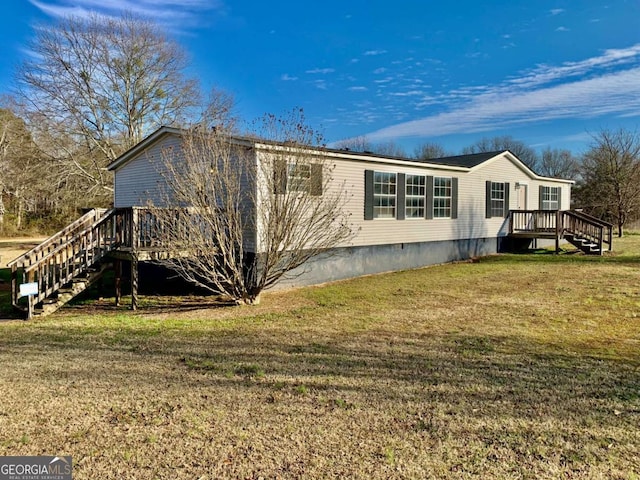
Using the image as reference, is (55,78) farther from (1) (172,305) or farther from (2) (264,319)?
(2) (264,319)

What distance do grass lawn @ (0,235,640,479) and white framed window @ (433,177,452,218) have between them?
6708 mm

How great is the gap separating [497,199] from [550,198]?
4.71 m

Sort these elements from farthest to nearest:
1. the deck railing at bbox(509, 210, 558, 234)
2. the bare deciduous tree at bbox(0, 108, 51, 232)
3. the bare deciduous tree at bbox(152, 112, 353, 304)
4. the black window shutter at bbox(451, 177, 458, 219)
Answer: the bare deciduous tree at bbox(0, 108, 51, 232) < the deck railing at bbox(509, 210, 558, 234) < the black window shutter at bbox(451, 177, 458, 219) < the bare deciduous tree at bbox(152, 112, 353, 304)

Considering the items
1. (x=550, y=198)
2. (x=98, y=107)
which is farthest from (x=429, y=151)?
(x=98, y=107)

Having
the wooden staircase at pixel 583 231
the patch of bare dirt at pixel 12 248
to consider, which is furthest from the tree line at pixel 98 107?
the wooden staircase at pixel 583 231

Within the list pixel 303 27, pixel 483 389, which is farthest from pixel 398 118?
pixel 483 389

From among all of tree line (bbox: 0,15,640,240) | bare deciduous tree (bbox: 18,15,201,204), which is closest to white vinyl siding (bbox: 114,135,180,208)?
tree line (bbox: 0,15,640,240)

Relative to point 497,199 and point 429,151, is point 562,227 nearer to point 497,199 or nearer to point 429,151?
point 497,199

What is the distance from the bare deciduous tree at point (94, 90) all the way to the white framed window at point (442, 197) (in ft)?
49.0

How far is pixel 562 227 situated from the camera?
16.6 metres

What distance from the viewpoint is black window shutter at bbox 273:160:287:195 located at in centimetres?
824

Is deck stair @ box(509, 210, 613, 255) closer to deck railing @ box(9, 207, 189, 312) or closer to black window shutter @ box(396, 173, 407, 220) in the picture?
black window shutter @ box(396, 173, 407, 220)

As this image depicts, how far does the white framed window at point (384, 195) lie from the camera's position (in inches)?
484

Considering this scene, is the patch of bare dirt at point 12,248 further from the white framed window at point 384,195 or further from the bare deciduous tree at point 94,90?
the white framed window at point 384,195
